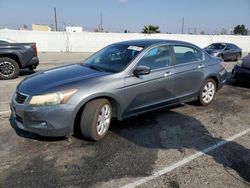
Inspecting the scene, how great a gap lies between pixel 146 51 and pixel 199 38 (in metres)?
Answer: 28.8

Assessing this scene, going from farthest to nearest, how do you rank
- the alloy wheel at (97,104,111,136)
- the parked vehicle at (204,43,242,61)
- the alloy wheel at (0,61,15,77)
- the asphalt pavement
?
1. the parked vehicle at (204,43,242,61)
2. the alloy wheel at (0,61,15,77)
3. the alloy wheel at (97,104,111,136)
4. the asphalt pavement

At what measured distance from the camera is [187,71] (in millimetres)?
5688

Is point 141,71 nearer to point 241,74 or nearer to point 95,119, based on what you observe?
point 95,119

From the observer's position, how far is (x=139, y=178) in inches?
132

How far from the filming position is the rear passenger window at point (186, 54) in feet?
18.4

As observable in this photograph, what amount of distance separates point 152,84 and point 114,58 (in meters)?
0.84

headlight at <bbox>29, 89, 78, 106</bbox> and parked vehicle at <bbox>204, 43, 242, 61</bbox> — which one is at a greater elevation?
headlight at <bbox>29, 89, 78, 106</bbox>

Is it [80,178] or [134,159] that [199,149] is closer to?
[134,159]

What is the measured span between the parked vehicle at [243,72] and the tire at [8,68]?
7.39 meters

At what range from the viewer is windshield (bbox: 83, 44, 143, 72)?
15.8ft

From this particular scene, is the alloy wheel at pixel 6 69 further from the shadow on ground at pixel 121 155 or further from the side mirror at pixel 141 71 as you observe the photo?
the side mirror at pixel 141 71

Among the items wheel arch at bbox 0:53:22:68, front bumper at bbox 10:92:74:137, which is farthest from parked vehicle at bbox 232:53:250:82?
wheel arch at bbox 0:53:22:68

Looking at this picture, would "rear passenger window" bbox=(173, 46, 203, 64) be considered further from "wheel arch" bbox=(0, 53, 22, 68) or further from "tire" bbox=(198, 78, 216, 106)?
"wheel arch" bbox=(0, 53, 22, 68)

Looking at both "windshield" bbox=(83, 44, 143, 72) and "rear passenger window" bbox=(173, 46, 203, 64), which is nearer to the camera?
"windshield" bbox=(83, 44, 143, 72)
